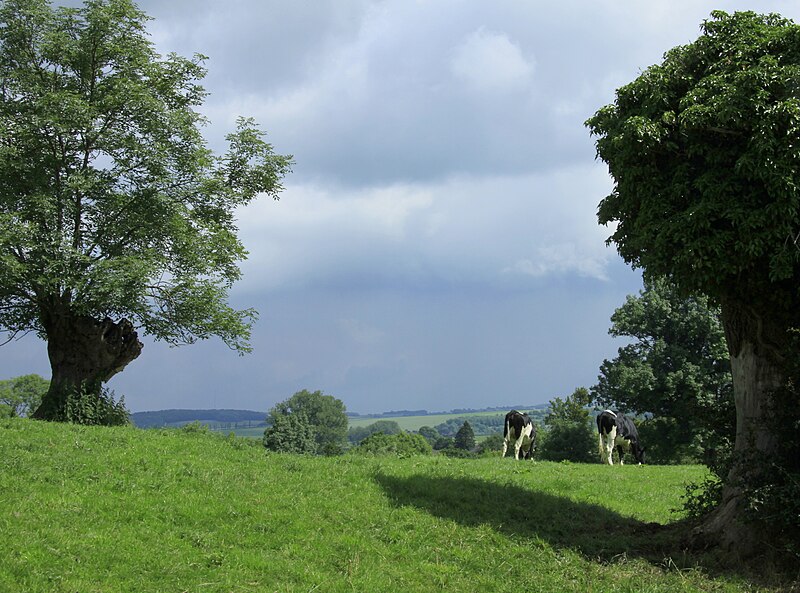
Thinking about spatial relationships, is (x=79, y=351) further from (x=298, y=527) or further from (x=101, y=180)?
(x=298, y=527)

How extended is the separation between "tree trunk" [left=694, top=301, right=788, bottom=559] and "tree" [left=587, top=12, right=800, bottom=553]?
2 centimetres

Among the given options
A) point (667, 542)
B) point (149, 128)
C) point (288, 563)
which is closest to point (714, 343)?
point (667, 542)

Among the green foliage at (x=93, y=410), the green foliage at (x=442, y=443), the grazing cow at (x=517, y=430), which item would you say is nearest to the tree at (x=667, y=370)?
the grazing cow at (x=517, y=430)

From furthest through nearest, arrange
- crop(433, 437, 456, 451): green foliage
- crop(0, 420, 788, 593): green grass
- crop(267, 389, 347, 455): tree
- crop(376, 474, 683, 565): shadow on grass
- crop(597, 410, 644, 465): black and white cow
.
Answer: crop(433, 437, 456, 451): green foliage, crop(267, 389, 347, 455): tree, crop(597, 410, 644, 465): black and white cow, crop(376, 474, 683, 565): shadow on grass, crop(0, 420, 788, 593): green grass

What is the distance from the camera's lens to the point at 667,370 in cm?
4222

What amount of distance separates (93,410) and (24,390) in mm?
71177

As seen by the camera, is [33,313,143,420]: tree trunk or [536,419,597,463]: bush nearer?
[33,313,143,420]: tree trunk

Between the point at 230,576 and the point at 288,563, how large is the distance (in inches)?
41.1

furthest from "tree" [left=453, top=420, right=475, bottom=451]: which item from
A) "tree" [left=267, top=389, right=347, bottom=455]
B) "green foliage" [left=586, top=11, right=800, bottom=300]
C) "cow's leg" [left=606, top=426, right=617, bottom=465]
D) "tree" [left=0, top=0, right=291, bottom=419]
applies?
"green foliage" [left=586, top=11, right=800, bottom=300]

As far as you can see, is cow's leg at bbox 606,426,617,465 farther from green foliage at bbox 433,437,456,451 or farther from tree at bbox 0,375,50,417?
green foliage at bbox 433,437,456,451

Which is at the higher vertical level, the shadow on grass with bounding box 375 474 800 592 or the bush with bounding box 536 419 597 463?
the shadow on grass with bounding box 375 474 800 592

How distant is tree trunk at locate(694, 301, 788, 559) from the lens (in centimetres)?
1242

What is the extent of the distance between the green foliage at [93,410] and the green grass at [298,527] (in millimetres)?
4677

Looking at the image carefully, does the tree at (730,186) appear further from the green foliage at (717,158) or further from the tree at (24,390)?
the tree at (24,390)
